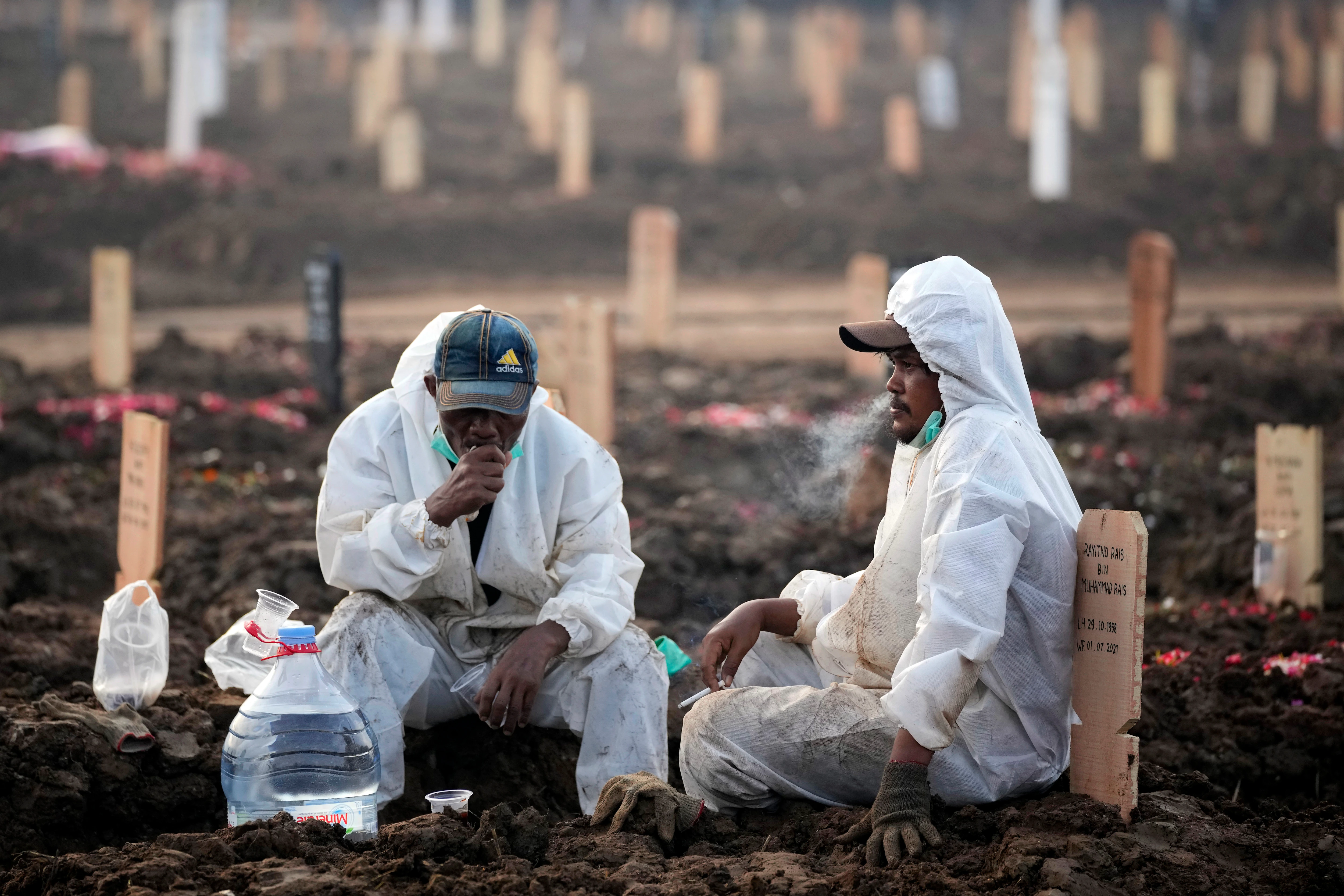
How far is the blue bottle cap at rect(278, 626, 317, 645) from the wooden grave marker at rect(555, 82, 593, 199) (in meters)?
17.1

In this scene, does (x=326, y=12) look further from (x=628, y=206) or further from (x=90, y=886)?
(x=90, y=886)

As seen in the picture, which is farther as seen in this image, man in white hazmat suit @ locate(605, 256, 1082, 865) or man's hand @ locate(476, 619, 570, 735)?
man's hand @ locate(476, 619, 570, 735)

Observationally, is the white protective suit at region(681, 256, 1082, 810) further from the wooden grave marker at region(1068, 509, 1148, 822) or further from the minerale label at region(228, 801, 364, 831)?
the minerale label at region(228, 801, 364, 831)

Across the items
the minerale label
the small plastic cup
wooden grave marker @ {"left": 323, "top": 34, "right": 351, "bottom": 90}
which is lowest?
the minerale label

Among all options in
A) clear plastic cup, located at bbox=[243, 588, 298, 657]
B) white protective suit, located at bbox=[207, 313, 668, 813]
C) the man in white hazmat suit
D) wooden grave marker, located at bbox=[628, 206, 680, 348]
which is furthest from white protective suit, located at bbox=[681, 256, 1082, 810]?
wooden grave marker, located at bbox=[628, 206, 680, 348]

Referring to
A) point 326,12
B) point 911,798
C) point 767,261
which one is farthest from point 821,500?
point 326,12

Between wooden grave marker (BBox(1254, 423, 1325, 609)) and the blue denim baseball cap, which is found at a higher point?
the blue denim baseball cap

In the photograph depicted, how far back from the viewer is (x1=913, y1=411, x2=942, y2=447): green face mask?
4.03 m

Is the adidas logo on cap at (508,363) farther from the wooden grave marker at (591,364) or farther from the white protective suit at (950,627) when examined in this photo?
the wooden grave marker at (591,364)

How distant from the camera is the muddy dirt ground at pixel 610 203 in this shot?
19.4 m

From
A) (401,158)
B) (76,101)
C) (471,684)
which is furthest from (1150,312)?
(76,101)

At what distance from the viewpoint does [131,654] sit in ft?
15.4

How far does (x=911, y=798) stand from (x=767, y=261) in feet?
55.2

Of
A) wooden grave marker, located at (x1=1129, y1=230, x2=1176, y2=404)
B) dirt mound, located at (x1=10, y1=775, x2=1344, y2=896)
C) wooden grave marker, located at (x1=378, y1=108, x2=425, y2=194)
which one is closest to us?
dirt mound, located at (x1=10, y1=775, x2=1344, y2=896)
